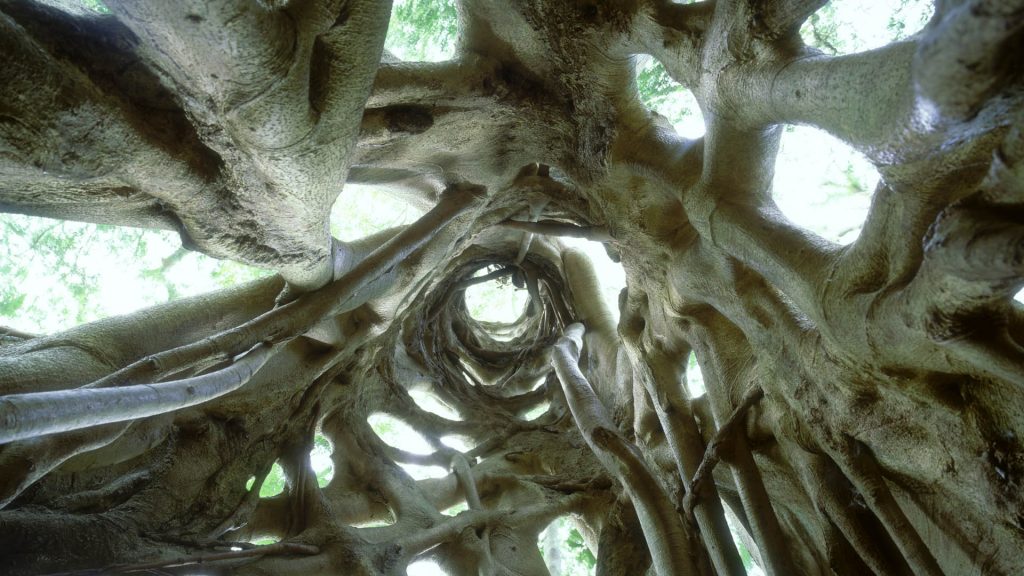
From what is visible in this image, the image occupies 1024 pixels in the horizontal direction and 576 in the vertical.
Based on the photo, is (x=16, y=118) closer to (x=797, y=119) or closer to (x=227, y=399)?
(x=227, y=399)

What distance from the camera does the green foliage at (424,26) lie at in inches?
139

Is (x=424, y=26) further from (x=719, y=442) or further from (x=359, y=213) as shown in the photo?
(x=359, y=213)

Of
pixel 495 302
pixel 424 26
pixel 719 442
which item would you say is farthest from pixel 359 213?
pixel 719 442

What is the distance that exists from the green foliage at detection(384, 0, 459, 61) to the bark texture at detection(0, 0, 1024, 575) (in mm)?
911

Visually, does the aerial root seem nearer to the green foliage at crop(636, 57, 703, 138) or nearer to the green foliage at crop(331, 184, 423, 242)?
the green foliage at crop(636, 57, 703, 138)

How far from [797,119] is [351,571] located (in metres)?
2.47

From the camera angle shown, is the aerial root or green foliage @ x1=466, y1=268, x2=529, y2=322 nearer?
the aerial root

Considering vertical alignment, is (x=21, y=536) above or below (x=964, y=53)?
below

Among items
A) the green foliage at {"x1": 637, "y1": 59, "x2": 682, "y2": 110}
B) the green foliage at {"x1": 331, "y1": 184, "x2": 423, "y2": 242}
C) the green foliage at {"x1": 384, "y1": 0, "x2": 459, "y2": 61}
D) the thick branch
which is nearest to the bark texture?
the thick branch

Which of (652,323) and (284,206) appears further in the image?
(652,323)

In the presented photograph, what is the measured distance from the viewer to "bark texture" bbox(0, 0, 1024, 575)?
1350 millimetres

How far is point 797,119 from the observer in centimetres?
173

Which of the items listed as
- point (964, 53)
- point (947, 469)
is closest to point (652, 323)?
point (947, 469)

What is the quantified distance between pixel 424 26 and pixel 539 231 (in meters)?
1.42
